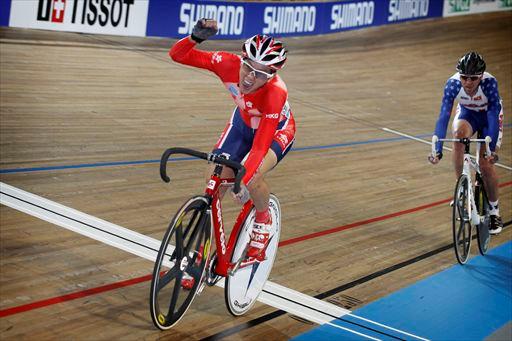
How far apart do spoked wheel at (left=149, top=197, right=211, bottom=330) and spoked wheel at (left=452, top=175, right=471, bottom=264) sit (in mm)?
2393

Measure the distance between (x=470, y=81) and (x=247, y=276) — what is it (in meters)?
2.23

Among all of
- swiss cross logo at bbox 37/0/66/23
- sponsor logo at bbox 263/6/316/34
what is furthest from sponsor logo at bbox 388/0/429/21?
swiss cross logo at bbox 37/0/66/23

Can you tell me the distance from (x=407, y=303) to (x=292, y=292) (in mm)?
716

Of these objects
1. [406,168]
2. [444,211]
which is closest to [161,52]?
[406,168]

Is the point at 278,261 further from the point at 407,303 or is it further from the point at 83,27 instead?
the point at 83,27

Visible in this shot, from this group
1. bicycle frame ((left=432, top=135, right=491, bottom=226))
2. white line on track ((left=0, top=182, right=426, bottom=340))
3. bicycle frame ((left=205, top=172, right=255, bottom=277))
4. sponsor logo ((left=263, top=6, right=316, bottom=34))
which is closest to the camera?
bicycle frame ((left=205, top=172, right=255, bottom=277))

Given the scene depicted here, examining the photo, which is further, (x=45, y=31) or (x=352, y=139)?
(x=45, y=31)

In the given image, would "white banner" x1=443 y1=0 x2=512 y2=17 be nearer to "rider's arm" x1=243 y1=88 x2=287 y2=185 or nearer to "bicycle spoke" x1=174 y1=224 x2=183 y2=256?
"rider's arm" x1=243 y1=88 x2=287 y2=185

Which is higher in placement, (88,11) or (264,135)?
(88,11)

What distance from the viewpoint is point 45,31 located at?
10.1 m

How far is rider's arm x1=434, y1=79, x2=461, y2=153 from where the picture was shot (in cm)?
518

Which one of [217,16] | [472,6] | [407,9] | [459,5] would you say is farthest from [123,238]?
[472,6]

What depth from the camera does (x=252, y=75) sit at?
341 cm

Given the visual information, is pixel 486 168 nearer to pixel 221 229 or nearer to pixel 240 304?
pixel 240 304
